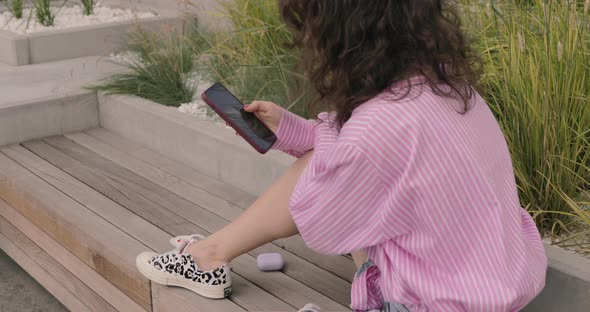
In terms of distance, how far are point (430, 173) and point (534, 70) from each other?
3.33 feet

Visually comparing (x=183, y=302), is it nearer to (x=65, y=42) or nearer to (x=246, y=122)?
(x=246, y=122)

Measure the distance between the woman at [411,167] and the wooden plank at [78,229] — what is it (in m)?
0.89

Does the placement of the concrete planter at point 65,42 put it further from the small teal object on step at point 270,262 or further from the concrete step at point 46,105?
the small teal object on step at point 270,262

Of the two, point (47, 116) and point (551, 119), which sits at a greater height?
point (551, 119)

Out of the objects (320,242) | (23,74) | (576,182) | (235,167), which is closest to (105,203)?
(235,167)

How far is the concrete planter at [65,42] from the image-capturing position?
5.05m

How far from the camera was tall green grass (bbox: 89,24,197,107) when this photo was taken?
13.0 ft

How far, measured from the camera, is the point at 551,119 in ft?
8.07

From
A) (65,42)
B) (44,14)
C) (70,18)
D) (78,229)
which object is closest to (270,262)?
(78,229)

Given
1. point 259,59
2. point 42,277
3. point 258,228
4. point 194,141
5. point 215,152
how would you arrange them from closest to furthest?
point 258,228, point 42,277, point 215,152, point 194,141, point 259,59

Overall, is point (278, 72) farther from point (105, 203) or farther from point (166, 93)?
point (105, 203)

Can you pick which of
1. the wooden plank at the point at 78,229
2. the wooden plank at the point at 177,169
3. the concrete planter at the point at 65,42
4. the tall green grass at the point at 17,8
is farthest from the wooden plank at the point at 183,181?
the tall green grass at the point at 17,8

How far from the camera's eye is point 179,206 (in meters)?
3.06

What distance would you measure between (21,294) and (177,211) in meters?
0.79
